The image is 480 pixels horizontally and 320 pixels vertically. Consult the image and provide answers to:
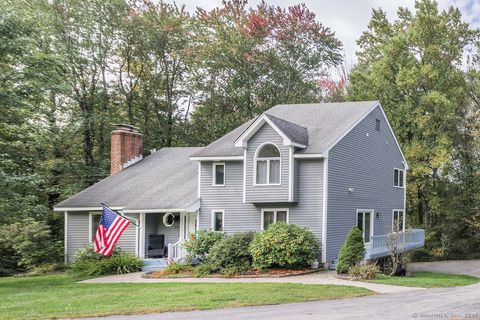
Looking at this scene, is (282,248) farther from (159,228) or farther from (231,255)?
(159,228)

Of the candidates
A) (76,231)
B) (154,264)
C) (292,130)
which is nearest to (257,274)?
(154,264)

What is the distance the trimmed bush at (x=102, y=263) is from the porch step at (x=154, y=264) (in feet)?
0.80

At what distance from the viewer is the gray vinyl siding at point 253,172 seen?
21.2 meters

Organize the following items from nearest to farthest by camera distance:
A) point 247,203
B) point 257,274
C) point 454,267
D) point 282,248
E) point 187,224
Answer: point 257,274, point 282,248, point 247,203, point 187,224, point 454,267

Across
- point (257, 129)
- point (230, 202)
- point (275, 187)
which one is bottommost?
point (230, 202)

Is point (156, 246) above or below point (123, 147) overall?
below

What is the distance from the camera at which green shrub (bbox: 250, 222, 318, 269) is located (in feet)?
64.1

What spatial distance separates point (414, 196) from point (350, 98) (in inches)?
291

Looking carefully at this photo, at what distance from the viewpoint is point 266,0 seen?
37875 mm

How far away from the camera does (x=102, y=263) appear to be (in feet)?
71.2

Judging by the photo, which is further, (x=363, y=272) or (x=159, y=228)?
(x=159, y=228)

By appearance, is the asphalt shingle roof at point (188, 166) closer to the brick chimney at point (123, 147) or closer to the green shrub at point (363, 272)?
the brick chimney at point (123, 147)

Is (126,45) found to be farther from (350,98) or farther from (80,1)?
(350,98)

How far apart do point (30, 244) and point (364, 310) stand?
1869 cm
